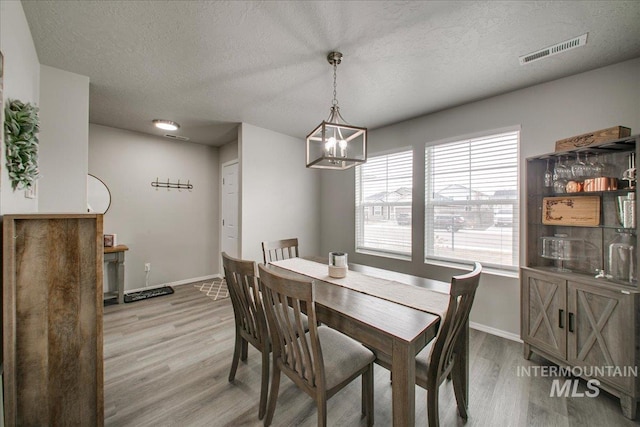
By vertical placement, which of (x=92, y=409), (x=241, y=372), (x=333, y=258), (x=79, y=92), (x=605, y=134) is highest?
(x=79, y=92)

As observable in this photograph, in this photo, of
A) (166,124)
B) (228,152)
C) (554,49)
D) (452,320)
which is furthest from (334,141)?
(228,152)

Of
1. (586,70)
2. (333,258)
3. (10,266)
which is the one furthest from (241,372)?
(586,70)

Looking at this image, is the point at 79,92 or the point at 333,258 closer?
the point at 333,258

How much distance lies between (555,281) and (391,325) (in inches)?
69.2

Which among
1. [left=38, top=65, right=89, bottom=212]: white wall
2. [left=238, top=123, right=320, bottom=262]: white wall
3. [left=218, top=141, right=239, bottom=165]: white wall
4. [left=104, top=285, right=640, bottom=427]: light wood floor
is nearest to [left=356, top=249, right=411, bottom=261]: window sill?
[left=238, top=123, right=320, bottom=262]: white wall

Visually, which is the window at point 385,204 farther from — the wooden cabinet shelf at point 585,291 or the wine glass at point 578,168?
the wine glass at point 578,168

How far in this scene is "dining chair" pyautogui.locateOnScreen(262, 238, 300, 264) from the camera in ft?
9.21

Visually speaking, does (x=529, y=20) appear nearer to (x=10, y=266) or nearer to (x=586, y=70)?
(x=586, y=70)

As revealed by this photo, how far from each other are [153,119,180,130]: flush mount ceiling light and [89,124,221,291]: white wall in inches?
29.2

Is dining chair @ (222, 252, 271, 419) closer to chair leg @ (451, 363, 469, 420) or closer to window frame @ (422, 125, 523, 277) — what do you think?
chair leg @ (451, 363, 469, 420)

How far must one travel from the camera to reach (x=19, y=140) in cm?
144

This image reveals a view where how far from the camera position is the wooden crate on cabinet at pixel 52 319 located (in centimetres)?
114

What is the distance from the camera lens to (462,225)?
2922mm

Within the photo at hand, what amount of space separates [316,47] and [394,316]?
6.68ft
